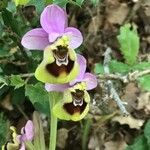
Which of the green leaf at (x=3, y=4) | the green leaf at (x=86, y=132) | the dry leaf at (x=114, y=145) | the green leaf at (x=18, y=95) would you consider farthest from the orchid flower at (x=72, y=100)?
the dry leaf at (x=114, y=145)

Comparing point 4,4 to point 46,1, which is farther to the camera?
point 4,4

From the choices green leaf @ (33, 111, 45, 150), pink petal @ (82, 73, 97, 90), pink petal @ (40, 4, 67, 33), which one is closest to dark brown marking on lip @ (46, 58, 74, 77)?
pink petal @ (40, 4, 67, 33)

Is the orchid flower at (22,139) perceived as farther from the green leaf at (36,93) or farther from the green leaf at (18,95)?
the green leaf at (18,95)

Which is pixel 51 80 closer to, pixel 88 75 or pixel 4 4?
pixel 88 75

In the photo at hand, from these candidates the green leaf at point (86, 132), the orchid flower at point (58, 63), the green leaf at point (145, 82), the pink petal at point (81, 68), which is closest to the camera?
the orchid flower at point (58, 63)

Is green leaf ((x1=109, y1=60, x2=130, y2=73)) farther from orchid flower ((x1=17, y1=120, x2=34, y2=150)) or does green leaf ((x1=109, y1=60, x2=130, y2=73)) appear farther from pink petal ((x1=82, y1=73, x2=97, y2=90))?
orchid flower ((x1=17, y1=120, x2=34, y2=150))

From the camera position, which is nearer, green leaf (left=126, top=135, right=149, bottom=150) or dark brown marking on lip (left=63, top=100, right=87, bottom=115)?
dark brown marking on lip (left=63, top=100, right=87, bottom=115)

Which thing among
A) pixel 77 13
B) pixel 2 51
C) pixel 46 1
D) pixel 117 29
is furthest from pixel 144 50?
pixel 46 1
